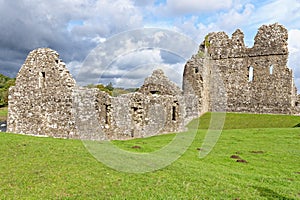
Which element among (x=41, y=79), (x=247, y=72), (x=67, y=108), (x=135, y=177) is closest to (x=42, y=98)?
(x=41, y=79)

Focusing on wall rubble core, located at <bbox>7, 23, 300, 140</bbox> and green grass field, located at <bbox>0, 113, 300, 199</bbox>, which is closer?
green grass field, located at <bbox>0, 113, 300, 199</bbox>

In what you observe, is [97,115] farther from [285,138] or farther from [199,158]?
[285,138]

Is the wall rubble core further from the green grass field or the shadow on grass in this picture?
the shadow on grass

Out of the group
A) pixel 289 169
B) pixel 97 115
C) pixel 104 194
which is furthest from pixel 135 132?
pixel 104 194

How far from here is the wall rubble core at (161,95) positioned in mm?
17344

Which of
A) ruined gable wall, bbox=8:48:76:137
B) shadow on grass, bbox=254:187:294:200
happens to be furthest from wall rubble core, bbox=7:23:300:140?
shadow on grass, bbox=254:187:294:200

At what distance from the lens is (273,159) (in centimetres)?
1359

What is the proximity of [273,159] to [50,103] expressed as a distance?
12660mm

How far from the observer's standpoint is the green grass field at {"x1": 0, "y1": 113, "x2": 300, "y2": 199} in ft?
25.8

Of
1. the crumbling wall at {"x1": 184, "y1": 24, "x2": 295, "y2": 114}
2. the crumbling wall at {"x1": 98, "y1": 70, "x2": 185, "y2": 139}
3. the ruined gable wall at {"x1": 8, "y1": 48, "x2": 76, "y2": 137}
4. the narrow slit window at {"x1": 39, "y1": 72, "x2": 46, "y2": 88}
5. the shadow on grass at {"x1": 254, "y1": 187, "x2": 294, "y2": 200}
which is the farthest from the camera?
the crumbling wall at {"x1": 184, "y1": 24, "x2": 295, "y2": 114}

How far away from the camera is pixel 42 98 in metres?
18.3

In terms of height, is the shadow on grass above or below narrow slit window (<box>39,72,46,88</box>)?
below

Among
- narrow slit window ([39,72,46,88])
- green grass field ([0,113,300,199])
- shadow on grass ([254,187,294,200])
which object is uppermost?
narrow slit window ([39,72,46,88])

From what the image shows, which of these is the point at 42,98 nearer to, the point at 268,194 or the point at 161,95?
the point at 161,95
